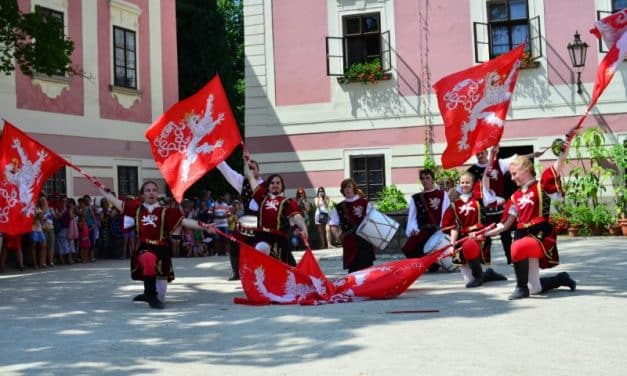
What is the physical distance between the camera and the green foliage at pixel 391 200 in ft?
65.7

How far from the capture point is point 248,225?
35.1 feet

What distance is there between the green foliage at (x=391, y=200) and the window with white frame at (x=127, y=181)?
7778 mm

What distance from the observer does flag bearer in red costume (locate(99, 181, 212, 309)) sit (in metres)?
9.36

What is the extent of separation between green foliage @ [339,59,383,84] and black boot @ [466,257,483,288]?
38.8ft

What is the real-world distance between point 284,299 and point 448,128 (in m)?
2.92

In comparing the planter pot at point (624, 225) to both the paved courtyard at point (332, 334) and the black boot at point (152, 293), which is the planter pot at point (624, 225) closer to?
the paved courtyard at point (332, 334)

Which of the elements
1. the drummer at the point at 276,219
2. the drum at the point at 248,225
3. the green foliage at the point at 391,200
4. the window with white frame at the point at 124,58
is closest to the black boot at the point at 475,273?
the drummer at the point at 276,219

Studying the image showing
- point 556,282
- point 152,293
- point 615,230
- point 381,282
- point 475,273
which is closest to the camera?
point 556,282

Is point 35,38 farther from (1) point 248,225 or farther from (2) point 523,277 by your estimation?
(2) point 523,277

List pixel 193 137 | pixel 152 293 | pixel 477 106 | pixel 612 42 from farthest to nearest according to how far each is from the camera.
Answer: pixel 193 137 < pixel 477 106 < pixel 152 293 < pixel 612 42

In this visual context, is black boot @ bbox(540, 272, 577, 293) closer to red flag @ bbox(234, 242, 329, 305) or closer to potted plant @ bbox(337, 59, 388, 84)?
red flag @ bbox(234, 242, 329, 305)

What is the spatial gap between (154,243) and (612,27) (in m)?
6.06

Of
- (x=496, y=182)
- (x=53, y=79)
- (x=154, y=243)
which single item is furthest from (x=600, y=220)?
(x=53, y=79)

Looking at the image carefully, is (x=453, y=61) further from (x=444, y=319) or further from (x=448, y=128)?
(x=444, y=319)
